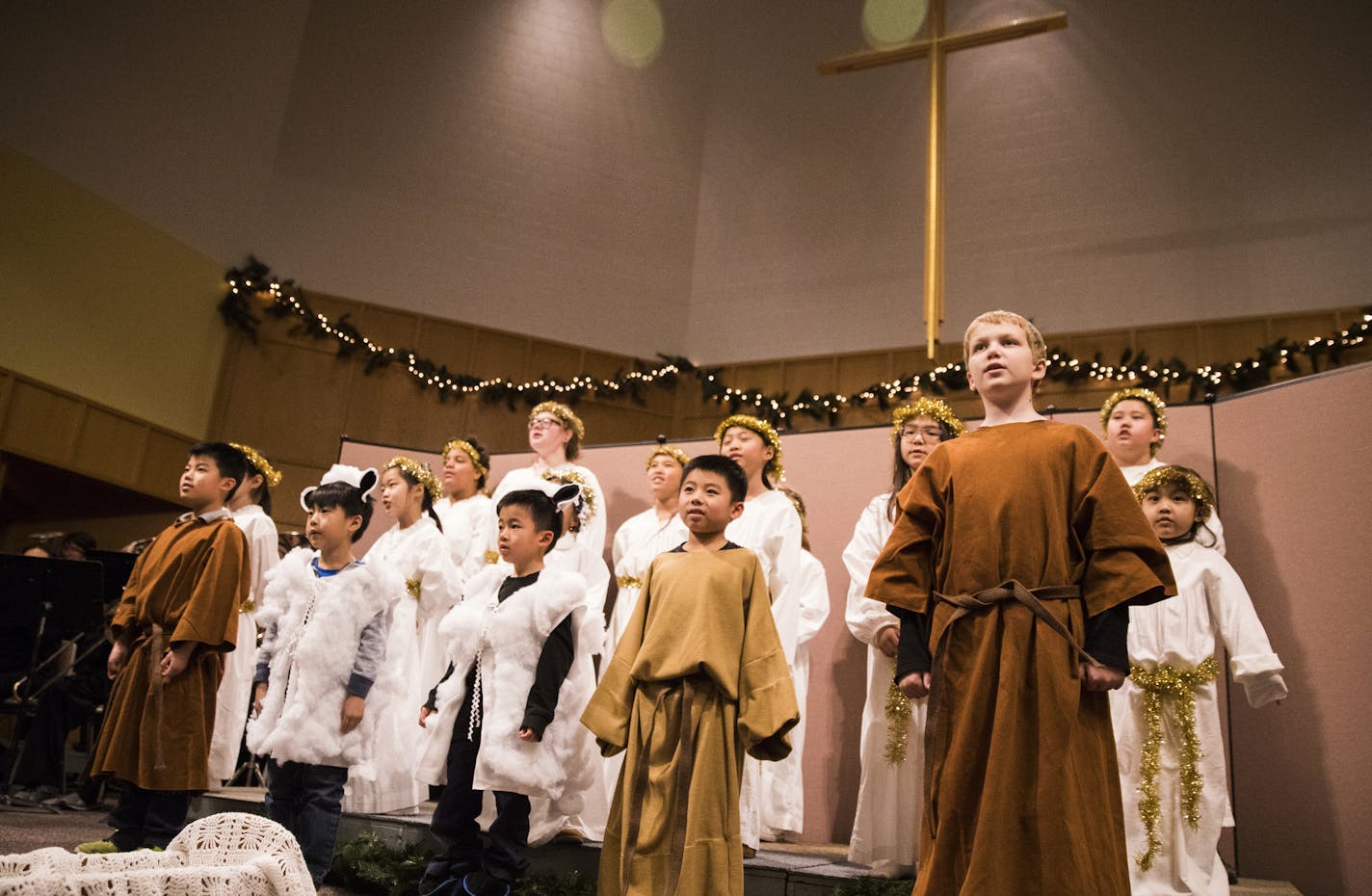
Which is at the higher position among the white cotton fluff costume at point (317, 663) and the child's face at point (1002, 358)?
the child's face at point (1002, 358)

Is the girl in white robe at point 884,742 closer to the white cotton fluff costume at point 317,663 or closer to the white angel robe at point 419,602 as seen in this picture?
the white cotton fluff costume at point 317,663

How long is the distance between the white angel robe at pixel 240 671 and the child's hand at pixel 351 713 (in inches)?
56.4

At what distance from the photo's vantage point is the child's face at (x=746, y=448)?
508 centimetres

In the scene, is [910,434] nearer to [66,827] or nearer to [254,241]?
[66,827]

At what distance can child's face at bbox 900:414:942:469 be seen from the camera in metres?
4.55

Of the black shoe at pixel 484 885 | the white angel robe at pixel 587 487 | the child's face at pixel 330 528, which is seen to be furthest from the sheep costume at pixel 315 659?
the white angel robe at pixel 587 487

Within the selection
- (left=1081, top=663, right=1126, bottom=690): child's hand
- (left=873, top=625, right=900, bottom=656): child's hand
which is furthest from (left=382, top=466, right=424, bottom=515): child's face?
(left=1081, top=663, right=1126, bottom=690): child's hand

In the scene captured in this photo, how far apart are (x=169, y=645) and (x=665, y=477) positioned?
8.00 feet

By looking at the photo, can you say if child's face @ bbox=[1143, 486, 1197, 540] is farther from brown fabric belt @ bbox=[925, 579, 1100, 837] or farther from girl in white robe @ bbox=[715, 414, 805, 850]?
brown fabric belt @ bbox=[925, 579, 1100, 837]

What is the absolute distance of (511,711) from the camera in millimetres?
3568

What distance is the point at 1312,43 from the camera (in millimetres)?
9492

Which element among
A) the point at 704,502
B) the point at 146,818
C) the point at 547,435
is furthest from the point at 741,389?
the point at 146,818

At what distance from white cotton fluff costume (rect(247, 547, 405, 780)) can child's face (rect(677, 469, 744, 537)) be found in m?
1.28

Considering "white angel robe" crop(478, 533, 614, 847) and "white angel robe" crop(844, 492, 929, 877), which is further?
"white angel robe" crop(844, 492, 929, 877)
